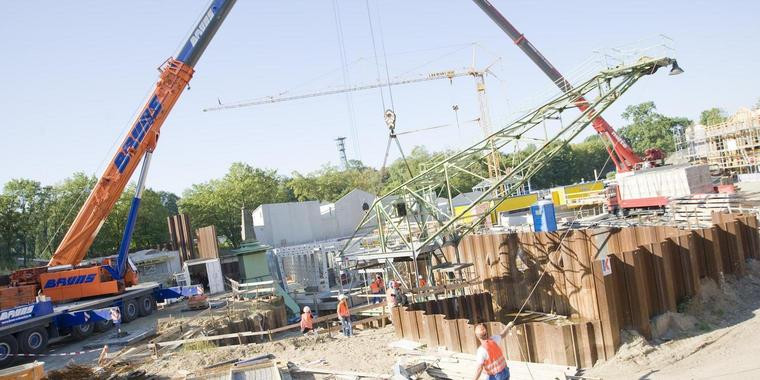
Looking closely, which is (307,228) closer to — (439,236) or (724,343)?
(439,236)

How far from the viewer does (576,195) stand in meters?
40.4

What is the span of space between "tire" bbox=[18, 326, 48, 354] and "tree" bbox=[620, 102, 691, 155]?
8396 cm

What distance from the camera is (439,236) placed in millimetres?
16828

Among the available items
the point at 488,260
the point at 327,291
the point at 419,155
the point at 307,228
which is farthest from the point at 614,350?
the point at 419,155

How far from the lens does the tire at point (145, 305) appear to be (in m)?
23.8

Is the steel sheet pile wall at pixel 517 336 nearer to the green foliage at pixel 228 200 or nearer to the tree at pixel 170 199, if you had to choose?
the green foliage at pixel 228 200

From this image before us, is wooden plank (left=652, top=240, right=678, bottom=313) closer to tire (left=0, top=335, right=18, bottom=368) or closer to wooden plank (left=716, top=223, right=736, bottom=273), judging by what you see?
wooden plank (left=716, top=223, right=736, bottom=273)

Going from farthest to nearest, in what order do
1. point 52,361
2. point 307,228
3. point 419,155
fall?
point 419,155 → point 307,228 → point 52,361

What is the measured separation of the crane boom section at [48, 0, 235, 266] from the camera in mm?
20844

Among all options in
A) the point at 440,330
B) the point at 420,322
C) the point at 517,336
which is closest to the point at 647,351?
the point at 517,336

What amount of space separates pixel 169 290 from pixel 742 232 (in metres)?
23.5

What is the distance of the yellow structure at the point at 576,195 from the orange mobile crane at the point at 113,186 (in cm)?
2740

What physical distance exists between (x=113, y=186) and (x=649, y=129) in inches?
3398

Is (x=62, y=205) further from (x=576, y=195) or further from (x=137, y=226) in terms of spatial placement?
(x=576, y=195)
